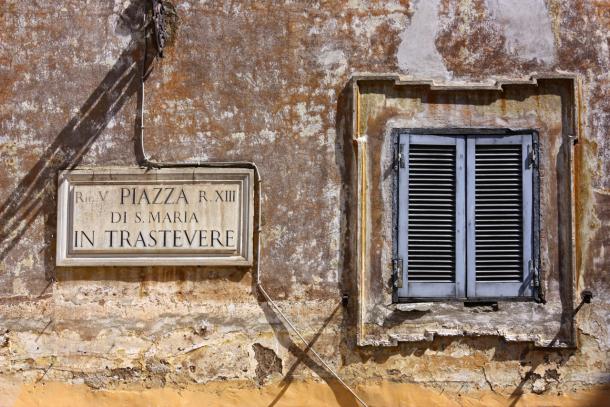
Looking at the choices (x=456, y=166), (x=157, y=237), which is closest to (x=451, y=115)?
(x=456, y=166)

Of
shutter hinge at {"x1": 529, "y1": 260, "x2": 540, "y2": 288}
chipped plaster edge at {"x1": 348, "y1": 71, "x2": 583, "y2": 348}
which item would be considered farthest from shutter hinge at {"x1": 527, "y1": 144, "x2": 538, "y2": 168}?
shutter hinge at {"x1": 529, "y1": 260, "x2": 540, "y2": 288}

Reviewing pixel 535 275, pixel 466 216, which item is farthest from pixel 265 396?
pixel 535 275

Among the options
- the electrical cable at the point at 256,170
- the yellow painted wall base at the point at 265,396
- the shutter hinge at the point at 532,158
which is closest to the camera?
the yellow painted wall base at the point at 265,396

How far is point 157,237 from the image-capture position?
309 inches

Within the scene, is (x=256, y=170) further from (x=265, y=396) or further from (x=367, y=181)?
(x=265, y=396)

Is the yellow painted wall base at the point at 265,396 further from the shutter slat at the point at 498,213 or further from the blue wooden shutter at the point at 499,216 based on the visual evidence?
the shutter slat at the point at 498,213

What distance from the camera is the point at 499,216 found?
7801 mm

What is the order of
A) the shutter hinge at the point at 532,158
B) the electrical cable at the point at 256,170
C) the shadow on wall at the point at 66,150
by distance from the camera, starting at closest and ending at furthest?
the electrical cable at the point at 256,170 < the shutter hinge at the point at 532,158 < the shadow on wall at the point at 66,150

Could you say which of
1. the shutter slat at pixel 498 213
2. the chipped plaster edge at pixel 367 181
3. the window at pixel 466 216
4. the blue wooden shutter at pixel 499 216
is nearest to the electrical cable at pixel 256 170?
the chipped plaster edge at pixel 367 181

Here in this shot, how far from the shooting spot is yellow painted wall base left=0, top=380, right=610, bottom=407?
7586 mm

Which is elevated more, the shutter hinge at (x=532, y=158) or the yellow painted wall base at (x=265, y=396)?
the shutter hinge at (x=532, y=158)

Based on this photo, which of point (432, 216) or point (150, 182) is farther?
point (150, 182)

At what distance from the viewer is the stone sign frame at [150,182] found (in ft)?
25.7

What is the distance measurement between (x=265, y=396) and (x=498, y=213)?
233 cm
